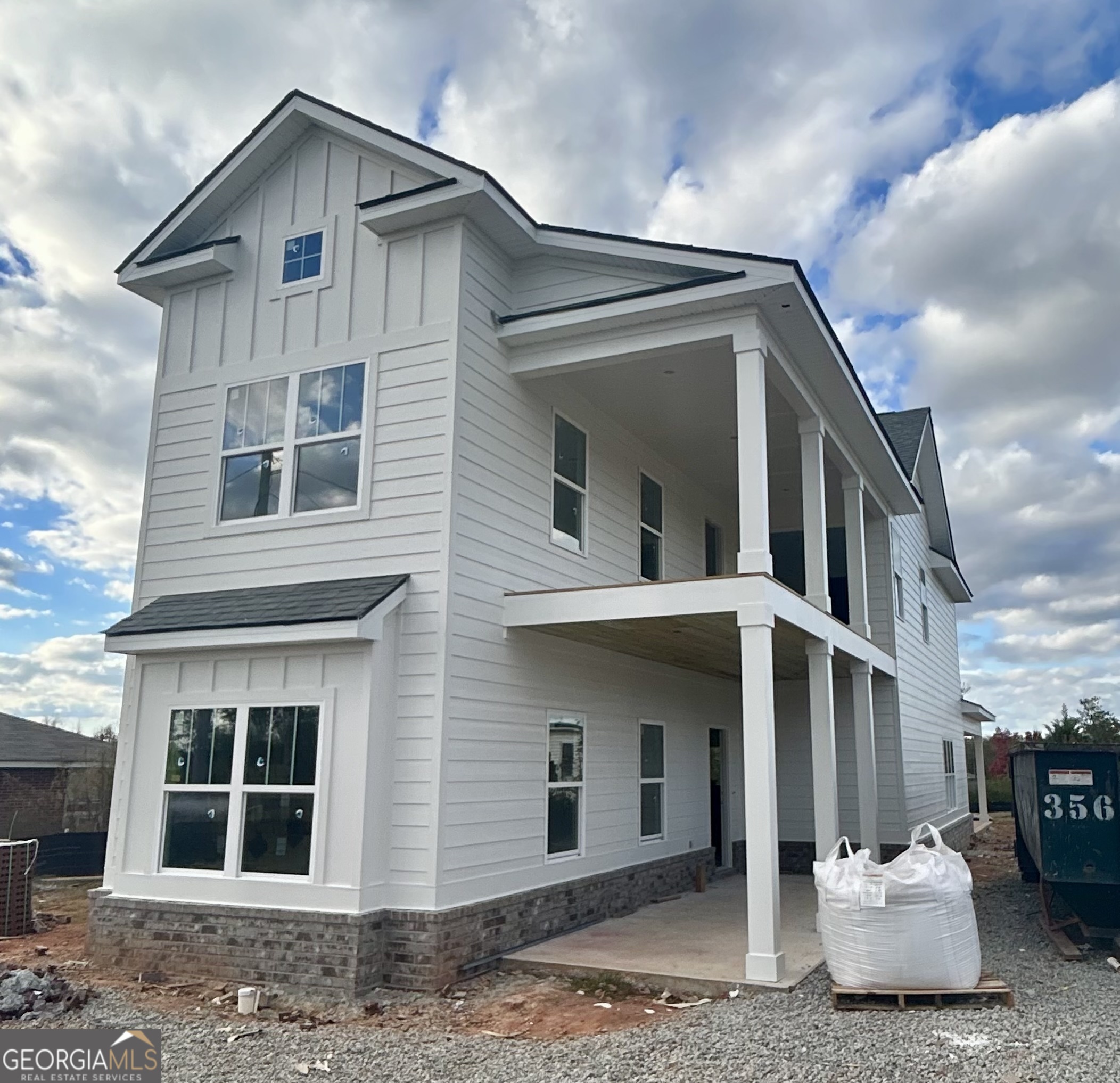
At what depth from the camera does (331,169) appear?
32.5 feet

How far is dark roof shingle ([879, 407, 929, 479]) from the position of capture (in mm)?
18109

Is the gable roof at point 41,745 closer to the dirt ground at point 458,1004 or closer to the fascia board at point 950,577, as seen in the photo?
the dirt ground at point 458,1004

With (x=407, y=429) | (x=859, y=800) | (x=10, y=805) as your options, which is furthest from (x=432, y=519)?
(x=10, y=805)

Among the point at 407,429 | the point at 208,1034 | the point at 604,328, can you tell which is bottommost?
the point at 208,1034

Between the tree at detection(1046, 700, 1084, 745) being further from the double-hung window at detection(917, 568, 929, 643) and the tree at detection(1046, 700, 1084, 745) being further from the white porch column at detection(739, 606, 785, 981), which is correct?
the white porch column at detection(739, 606, 785, 981)

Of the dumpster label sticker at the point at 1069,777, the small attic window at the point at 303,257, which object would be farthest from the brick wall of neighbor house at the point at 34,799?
the dumpster label sticker at the point at 1069,777

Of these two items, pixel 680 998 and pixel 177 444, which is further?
pixel 177 444

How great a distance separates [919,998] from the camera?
6.64 m

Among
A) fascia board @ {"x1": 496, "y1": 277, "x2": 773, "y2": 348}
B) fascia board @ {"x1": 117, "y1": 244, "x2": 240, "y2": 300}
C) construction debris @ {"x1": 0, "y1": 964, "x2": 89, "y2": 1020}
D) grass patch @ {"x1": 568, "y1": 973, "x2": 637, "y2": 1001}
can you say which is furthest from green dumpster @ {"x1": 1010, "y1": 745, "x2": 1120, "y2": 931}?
fascia board @ {"x1": 117, "y1": 244, "x2": 240, "y2": 300}

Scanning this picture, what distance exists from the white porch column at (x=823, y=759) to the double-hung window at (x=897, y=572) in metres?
7.17

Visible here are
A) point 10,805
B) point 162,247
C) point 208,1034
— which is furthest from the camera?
point 10,805

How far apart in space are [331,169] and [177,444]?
3394 mm

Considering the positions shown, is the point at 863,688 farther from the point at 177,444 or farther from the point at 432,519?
the point at 177,444

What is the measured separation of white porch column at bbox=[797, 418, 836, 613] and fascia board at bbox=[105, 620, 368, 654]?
5.25 meters
